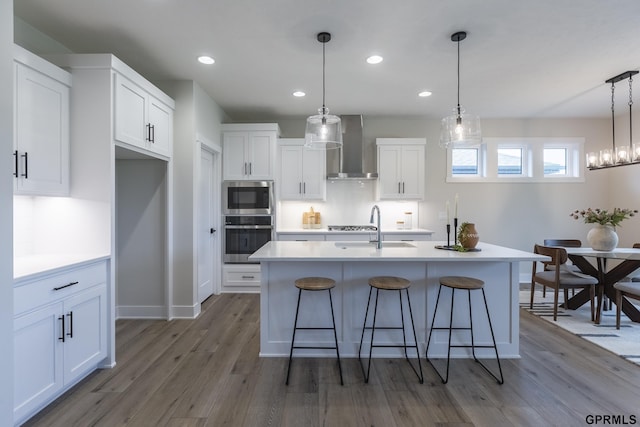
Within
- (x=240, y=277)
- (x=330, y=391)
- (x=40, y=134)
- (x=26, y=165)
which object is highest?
(x=40, y=134)

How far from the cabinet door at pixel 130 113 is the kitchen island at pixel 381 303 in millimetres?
1542

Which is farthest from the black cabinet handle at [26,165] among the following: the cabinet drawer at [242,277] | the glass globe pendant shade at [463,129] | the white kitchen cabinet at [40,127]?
the glass globe pendant shade at [463,129]

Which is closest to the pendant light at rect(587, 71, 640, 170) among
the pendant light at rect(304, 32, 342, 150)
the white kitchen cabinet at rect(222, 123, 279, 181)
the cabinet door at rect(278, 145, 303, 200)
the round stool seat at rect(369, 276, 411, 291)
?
the round stool seat at rect(369, 276, 411, 291)

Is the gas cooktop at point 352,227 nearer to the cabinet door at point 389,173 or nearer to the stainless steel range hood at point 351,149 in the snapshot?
the cabinet door at point 389,173

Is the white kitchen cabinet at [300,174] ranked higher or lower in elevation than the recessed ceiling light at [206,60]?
lower

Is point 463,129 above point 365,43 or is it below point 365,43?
below

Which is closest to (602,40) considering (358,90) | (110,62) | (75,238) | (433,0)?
(433,0)

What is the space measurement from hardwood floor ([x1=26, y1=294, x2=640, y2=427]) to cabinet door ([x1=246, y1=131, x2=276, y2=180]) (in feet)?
8.29

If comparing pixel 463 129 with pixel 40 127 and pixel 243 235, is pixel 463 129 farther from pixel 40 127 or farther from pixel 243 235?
pixel 40 127

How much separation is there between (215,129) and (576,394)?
4661 mm

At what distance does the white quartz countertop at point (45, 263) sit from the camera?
1.85 m

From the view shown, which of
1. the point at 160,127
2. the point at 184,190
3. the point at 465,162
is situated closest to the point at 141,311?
the point at 184,190

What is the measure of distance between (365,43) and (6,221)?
2.85 meters

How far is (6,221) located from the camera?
1.60m
